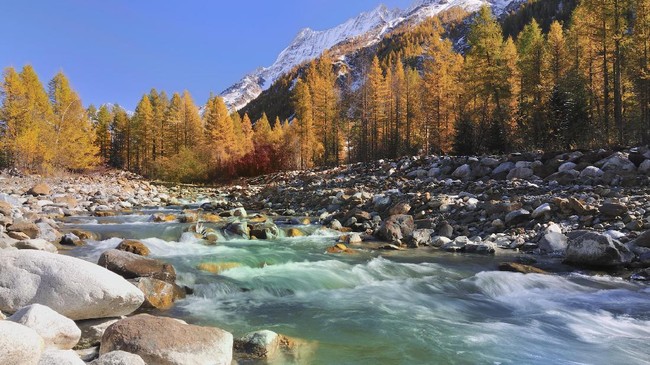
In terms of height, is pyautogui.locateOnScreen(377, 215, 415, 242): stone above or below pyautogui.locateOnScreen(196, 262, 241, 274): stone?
above

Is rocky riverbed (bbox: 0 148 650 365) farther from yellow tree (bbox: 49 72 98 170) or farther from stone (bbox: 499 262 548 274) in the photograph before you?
yellow tree (bbox: 49 72 98 170)

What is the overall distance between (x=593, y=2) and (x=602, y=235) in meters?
20.5

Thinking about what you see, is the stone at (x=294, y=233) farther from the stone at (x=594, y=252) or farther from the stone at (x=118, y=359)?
the stone at (x=118, y=359)

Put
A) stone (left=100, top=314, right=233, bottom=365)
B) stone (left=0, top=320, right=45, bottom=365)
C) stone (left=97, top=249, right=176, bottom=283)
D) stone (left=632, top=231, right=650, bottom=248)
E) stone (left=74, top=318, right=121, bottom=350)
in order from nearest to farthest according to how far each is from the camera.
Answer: stone (left=0, top=320, right=45, bottom=365), stone (left=100, top=314, right=233, bottom=365), stone (left=74, top=318, right=121, bottom=350), stone (left=97, top=249, right=176, bottom=283), stone (left=632, top=231, right=650, bottom=248)

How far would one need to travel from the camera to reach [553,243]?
9289mm

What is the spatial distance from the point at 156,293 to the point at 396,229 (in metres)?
7.30

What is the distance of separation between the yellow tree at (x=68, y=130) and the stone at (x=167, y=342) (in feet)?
128

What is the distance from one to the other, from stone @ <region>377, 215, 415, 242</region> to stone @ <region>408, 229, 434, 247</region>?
0.67 feet

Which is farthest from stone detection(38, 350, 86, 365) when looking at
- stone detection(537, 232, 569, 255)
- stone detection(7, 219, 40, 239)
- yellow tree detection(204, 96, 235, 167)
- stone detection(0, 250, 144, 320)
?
yellow tree detection(204, 96, 235, 167)

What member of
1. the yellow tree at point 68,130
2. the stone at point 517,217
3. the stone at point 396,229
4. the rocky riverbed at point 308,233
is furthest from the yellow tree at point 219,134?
the stone at point 517,217

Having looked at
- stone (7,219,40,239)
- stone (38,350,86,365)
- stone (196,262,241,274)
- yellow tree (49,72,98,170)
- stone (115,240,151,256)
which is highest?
yellow tree (49,72,98,170)

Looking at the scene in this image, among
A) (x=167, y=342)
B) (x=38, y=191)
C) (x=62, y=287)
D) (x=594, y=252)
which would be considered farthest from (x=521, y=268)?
(x=38, y=191)

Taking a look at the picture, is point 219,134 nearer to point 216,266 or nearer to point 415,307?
point 216,266

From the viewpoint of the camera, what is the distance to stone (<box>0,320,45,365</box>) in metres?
2.69
